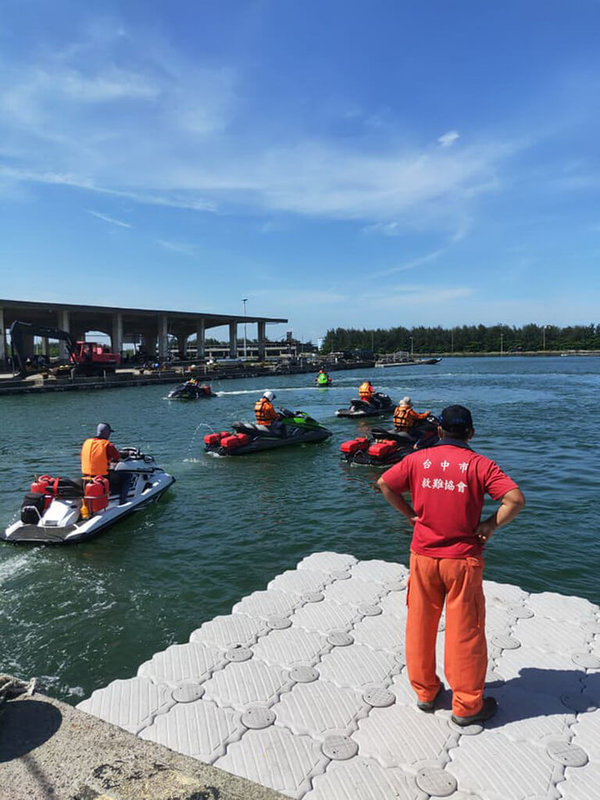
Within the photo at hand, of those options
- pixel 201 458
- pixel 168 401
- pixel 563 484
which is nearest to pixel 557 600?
pixel 563 484

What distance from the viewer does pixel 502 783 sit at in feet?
10.3

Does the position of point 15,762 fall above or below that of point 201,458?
above

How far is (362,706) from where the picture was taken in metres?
3.87

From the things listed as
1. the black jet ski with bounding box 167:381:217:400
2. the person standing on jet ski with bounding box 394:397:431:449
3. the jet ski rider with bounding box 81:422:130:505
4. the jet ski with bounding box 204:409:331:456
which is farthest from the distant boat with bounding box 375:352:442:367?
the jet ski rider with bounding box 81:422:130:505

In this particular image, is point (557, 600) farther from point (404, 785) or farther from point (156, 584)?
point (156, 584)

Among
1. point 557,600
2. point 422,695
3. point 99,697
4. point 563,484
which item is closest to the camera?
point 422,695

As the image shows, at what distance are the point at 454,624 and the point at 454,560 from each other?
404 millimetres

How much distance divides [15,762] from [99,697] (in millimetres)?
1021

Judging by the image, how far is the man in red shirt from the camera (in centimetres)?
352

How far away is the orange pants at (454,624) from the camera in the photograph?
3516 mm

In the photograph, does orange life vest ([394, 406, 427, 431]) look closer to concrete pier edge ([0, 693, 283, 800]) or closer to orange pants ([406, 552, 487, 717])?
orange pants ([406, 552, 487, 717])

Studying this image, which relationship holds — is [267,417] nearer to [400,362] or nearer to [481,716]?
[481,716]

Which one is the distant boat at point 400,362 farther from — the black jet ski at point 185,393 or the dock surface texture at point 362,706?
the dock surface texture at point 362,706

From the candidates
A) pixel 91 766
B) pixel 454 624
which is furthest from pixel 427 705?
pixel 91 766
